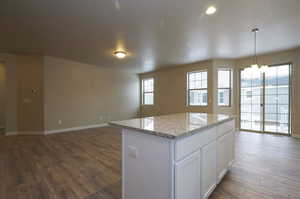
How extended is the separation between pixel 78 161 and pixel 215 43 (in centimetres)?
440

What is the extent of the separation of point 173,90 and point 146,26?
4269 millimetres

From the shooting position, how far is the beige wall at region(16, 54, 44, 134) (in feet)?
16.6

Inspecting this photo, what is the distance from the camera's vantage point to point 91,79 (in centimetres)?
635

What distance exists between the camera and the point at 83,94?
6.09 m

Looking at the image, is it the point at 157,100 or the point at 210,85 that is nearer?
the point at 210,85

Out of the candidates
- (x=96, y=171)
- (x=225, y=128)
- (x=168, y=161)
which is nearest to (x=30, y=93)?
(x=96, y=171)

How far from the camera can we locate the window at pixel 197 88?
5.96 m

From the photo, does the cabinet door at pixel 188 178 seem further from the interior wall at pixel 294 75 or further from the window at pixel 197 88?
the interior wall at pixel 294 75

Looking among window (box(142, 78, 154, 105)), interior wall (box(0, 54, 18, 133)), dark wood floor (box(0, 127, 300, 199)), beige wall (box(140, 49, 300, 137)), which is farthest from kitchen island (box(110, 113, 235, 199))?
window (box(142, 78, 154, 105))

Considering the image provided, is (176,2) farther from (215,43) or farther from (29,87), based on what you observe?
(29,87)

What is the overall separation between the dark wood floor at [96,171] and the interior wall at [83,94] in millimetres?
1745

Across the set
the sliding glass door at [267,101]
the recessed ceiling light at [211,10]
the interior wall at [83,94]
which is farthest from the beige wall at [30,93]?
the sliding glass door at [267,101]

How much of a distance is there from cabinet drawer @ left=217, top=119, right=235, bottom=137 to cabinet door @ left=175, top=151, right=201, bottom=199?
70 cm

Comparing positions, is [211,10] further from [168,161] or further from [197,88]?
[197,88]
